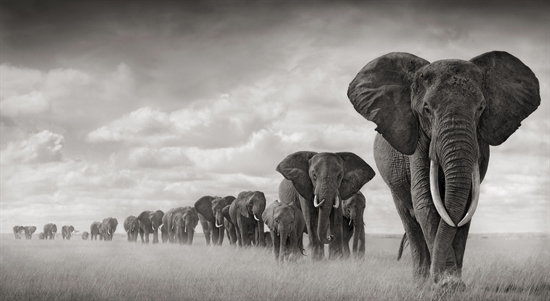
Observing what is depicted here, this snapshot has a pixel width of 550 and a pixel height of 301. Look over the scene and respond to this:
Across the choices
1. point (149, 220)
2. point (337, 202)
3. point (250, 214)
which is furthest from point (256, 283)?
point (149, 220)

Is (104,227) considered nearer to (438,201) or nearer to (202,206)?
(202,206)

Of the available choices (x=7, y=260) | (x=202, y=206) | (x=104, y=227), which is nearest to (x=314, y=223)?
(x=7, y=260)

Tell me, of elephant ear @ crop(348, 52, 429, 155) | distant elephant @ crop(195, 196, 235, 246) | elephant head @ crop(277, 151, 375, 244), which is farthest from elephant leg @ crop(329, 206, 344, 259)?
distant elephant @ crop(195, 196, 235, 246)

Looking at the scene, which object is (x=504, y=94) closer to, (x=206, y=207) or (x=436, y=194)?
(x=436, y=194)

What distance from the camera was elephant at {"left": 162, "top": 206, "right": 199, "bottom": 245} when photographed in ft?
146

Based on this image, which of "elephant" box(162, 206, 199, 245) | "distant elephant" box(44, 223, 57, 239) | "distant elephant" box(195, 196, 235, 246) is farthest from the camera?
"distant elephant" box(44, 223, 57, 239)

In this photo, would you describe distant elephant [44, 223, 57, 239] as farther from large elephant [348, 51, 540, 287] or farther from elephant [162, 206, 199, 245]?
large elephant [348, 51, 540, 287]

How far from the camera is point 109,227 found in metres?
66.4

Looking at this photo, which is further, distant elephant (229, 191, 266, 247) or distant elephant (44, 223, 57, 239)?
distant elephant (44, 223, 57, 239)

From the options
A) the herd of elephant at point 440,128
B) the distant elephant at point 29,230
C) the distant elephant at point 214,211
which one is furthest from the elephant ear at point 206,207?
the distant elephant at point 29,230

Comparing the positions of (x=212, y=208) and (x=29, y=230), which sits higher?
(x=212, y=208)

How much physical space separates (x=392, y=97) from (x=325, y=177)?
6344 millimetres

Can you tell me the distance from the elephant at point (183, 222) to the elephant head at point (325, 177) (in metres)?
26.7

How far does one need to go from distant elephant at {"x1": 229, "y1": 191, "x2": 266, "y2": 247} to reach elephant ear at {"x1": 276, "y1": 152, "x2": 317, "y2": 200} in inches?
417
